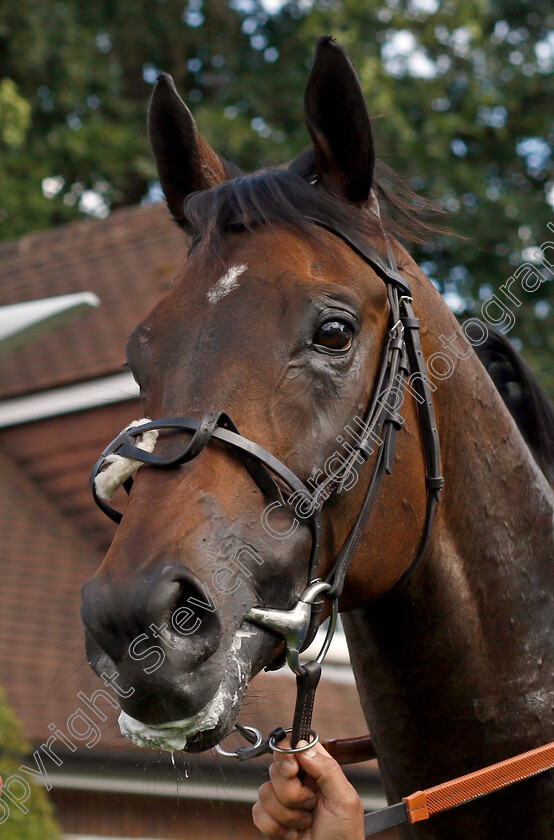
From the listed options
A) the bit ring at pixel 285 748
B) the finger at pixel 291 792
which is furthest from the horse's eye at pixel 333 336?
the finger at pixel 291 792

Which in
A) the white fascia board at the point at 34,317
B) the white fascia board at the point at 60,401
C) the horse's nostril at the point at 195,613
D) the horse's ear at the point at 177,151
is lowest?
the white fascia board at the point at 60,401

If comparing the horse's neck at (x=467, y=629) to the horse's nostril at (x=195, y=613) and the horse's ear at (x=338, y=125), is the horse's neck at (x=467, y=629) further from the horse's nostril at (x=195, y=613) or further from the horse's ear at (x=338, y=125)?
the horse's nostril at (x=195, y=613)

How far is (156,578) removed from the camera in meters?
1.89

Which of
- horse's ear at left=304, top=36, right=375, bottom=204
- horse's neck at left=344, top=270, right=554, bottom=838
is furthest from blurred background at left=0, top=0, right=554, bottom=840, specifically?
horse's ear at left=304, top=36, right=375, bottom=204

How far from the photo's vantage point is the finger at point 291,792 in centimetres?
228

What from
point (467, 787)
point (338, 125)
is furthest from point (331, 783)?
point (338, 125)

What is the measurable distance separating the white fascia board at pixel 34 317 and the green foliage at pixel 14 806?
3282 millimetres

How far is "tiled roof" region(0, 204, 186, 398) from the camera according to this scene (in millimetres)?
Answer: 9938

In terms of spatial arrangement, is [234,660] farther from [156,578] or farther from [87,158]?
[87,158]

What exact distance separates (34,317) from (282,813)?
6393mm

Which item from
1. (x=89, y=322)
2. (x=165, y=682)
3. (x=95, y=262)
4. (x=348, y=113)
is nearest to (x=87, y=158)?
(x=95, y=262)

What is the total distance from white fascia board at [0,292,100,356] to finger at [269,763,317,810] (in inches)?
249

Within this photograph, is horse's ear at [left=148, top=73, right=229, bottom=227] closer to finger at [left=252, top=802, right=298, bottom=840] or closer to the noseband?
the noseband

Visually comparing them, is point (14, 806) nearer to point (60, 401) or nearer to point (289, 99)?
point (60, 401)
